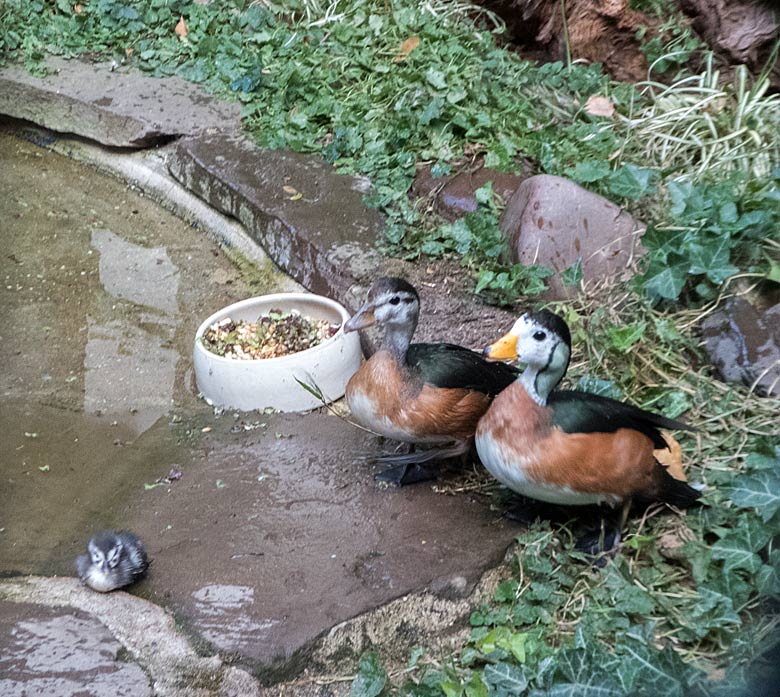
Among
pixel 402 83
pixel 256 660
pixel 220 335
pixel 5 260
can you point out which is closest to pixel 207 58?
pixel 402 83

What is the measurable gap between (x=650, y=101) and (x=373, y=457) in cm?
330

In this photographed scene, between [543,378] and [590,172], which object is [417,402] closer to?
[543,378]

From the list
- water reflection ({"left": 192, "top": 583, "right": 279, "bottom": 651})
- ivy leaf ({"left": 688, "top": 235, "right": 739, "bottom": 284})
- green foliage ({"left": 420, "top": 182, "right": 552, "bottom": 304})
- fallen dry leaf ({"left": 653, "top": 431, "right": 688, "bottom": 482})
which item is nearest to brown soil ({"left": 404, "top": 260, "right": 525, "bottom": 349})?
green foliage ({"left": 420, "top": 182, "right": 552, "bottom": 304})

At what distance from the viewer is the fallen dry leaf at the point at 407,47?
6.52 metres

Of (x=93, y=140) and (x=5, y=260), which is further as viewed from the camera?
(x=93, y=140)

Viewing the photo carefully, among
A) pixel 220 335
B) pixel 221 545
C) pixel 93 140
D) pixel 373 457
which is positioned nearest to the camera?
pixel 221 545

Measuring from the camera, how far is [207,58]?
7074mm

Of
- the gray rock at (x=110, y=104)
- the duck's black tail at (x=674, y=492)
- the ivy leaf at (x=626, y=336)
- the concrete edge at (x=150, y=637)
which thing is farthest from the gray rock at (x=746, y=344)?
the gray rock at (x=110, y=104)

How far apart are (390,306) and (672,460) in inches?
48.7

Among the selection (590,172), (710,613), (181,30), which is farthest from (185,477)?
(181,30)

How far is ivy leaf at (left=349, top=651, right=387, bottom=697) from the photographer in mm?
3146

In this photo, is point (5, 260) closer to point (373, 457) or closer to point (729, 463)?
point (373, 457)

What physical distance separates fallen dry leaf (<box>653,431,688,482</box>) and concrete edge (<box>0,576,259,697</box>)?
1695mm

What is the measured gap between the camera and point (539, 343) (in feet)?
11.0
